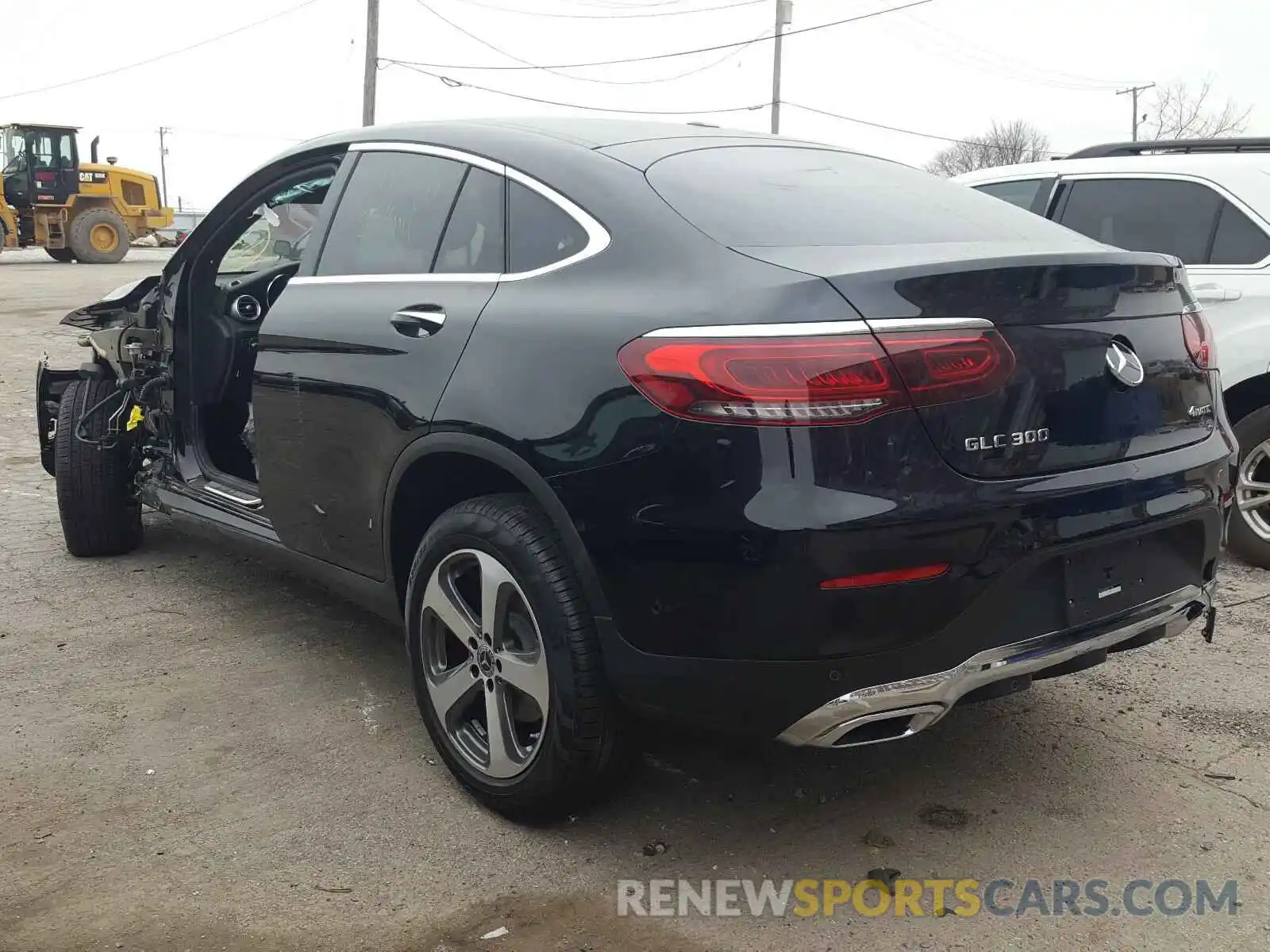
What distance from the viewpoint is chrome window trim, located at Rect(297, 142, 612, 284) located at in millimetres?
2783

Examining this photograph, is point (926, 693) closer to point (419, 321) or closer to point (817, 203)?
point (817, 203)

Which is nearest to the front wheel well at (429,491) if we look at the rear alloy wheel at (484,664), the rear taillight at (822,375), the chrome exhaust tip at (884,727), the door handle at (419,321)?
the rear alloy wheel at (484,664)

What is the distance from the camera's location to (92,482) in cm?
505

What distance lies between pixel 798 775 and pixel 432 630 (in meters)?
1.04

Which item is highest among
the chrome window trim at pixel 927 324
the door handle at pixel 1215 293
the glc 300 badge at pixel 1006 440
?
the chrome window trim at pixel 927 324

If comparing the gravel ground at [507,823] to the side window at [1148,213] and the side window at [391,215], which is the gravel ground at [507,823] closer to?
the side window at [391,215]

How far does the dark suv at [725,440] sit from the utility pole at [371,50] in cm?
2203

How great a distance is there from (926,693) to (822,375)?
0.68 meters

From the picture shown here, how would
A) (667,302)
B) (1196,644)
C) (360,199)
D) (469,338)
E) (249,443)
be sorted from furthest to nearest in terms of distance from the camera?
(249,443) < (1196,644) < (360,199) < (469,338) < (667,302)

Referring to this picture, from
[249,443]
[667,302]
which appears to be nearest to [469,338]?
[667,302]

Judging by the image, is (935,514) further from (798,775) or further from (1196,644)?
(1196,644)

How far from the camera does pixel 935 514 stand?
7.59 ft

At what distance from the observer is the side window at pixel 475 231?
302 cm

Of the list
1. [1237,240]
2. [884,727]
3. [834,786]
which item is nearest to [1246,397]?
[1237,240]
